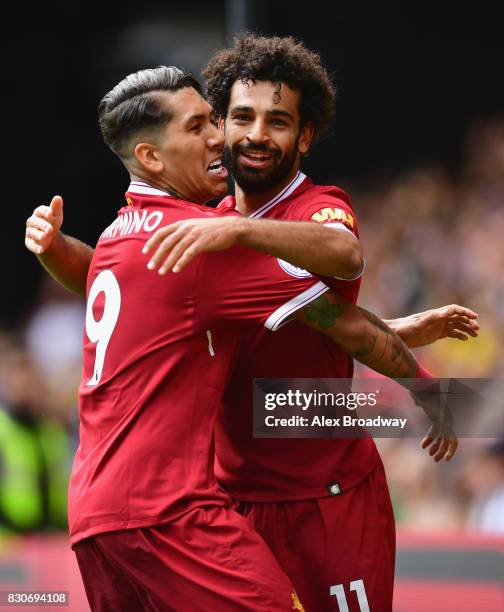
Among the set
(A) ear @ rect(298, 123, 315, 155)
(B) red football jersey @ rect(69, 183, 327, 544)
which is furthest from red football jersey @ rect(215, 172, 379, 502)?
(B) red football jersey @ rect(69, 183, 327, 544)

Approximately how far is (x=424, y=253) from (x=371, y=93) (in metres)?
1.35

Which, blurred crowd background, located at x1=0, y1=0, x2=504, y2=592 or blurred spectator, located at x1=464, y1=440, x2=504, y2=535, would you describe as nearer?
blurred spectator, located at x1=464, y1=440, x2=504, y2=535

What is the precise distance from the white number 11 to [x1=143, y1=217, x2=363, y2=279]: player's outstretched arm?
1043 millimetres

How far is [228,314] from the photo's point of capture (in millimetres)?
3150

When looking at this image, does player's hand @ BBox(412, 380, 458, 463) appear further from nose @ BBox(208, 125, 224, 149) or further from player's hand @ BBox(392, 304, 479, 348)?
nose @ BBox(208, 125, 224, 149)

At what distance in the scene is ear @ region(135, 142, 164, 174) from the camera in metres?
3.45

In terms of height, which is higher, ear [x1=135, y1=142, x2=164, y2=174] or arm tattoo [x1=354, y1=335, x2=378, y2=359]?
ear [x1=135, y1=142, x2=164, y2=174]

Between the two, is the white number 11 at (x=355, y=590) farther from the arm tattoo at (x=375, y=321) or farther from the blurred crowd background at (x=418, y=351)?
the blurred crowd background at (x=418, y=351)

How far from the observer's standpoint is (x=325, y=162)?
8375mm

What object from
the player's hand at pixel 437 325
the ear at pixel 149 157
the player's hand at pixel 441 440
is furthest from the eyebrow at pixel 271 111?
the player's hand at pixel 441 440

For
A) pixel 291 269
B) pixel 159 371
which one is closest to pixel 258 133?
pixel 291 269

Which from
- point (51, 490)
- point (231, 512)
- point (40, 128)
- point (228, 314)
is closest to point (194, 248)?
point (228, 314)

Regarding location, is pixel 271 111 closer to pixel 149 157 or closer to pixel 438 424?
pixel 149 157

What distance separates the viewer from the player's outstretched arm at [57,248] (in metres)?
3.67
